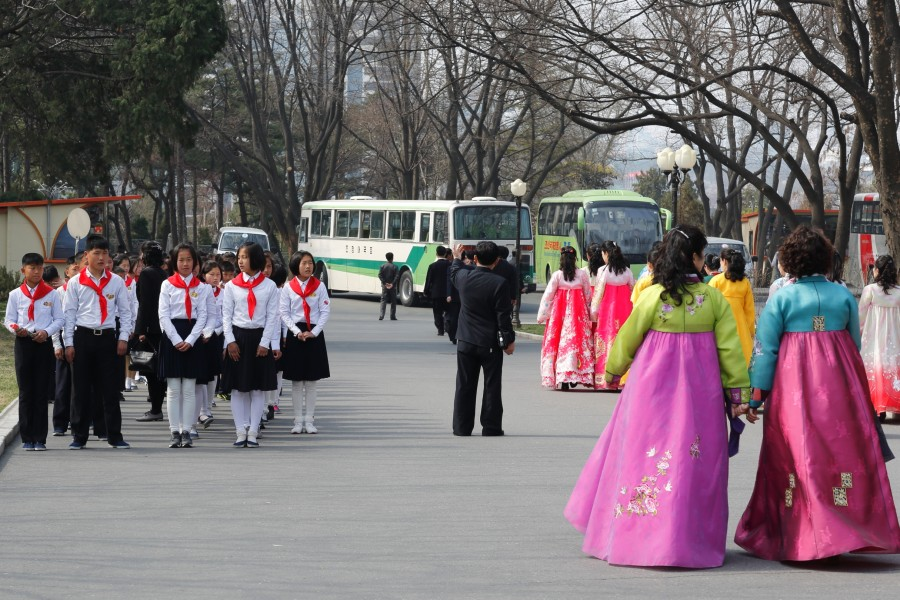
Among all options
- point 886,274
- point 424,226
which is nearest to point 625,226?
point 424,226

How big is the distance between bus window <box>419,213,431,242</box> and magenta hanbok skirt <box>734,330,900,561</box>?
31.8 m

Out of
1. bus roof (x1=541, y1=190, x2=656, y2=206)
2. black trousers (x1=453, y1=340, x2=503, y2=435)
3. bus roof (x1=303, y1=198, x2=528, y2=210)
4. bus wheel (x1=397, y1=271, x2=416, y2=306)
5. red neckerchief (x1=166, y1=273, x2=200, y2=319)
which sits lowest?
bus wheel (x1=397, y1=271, x2=416, y2=306)

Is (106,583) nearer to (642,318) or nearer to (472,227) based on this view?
(642,318)

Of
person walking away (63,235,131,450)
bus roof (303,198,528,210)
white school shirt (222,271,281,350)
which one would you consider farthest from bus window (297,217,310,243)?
person walking away (63,235,131,450)

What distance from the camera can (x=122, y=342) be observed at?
11.4 m

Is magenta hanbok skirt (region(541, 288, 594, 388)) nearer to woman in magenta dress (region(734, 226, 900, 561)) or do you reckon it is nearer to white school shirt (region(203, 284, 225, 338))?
white school shirt (region(203, 284, 225, 338))

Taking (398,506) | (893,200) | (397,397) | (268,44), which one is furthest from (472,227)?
(398,506)

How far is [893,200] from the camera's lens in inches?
750

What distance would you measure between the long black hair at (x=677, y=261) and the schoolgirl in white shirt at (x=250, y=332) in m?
5.08

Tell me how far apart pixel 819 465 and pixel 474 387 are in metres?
5.91

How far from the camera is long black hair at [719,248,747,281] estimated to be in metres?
15.3

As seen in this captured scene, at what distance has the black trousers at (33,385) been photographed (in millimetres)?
11188

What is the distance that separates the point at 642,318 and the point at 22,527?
3631mm

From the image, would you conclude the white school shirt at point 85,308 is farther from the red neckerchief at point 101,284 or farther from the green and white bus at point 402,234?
the green and white bus at point 402,234
